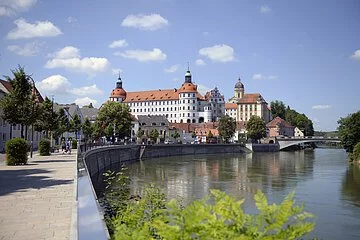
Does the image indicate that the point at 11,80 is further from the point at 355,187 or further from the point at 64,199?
the point at 355,187

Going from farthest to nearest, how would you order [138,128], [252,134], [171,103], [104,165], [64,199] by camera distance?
[171,103]
[138,128]
[252,134]
[104,165]
[64,199]

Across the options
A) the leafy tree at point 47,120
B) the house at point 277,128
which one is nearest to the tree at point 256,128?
the house at point 277,128

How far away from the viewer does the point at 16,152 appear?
2542cm

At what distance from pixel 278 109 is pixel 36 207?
175 metres

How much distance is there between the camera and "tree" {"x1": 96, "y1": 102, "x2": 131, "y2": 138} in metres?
80.2

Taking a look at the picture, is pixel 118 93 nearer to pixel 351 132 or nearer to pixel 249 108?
pixel 249 108

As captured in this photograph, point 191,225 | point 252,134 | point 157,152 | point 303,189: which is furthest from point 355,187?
point 252,134

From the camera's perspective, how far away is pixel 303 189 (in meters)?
30.1

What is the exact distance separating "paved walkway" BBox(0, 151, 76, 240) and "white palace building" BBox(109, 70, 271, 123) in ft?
448

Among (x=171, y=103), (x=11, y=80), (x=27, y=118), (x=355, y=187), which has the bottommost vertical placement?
(x=355, y=187)

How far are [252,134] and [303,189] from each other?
275ft

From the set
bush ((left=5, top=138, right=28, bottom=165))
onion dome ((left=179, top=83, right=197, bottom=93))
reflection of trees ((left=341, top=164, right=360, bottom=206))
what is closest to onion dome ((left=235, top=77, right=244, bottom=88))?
onion dome ((left=179, top=83, right=197, bottom=93))

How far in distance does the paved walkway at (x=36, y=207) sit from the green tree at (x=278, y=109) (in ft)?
548

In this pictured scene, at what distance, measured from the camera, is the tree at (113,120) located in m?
80.2
